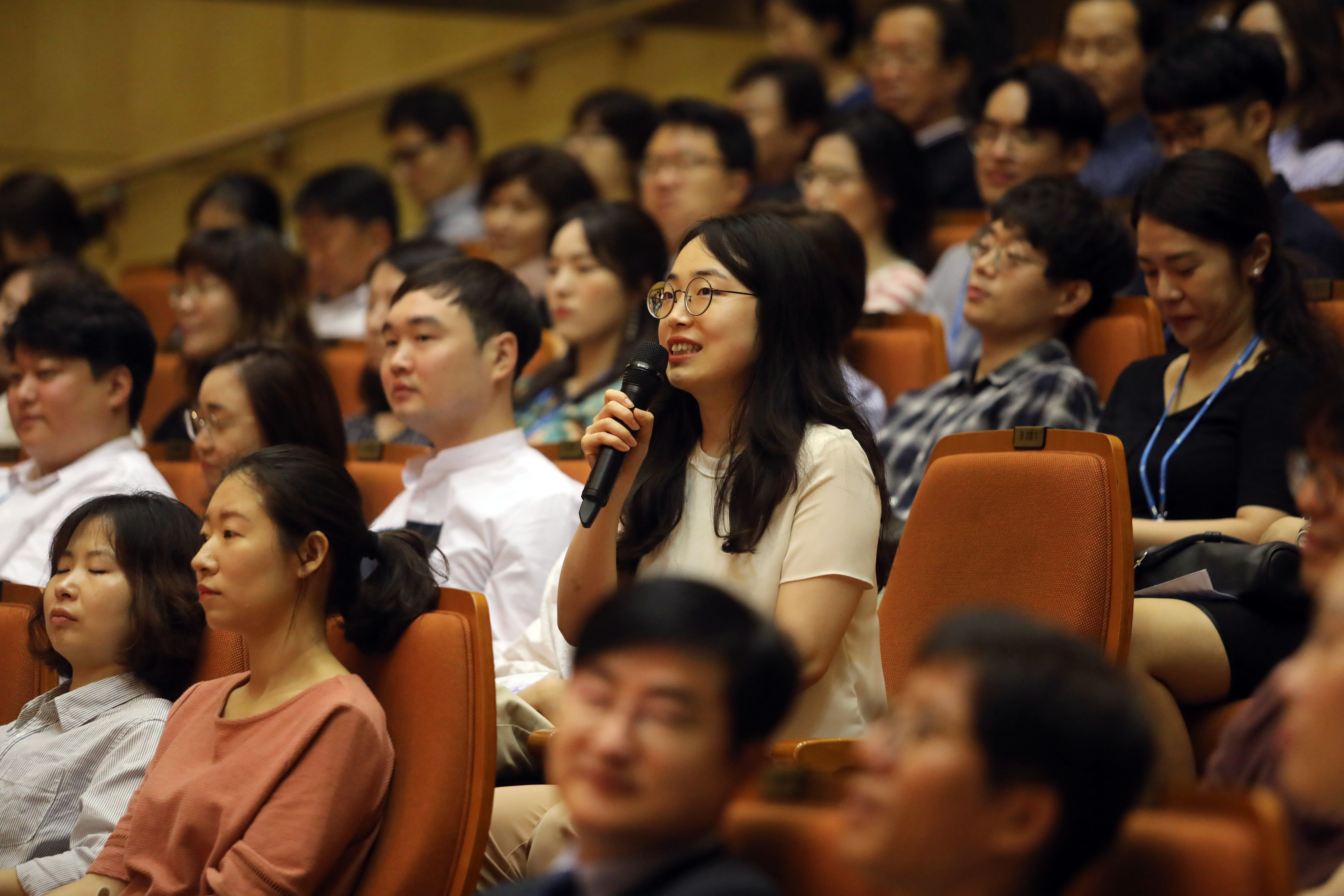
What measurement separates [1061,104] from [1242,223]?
1.04 meters

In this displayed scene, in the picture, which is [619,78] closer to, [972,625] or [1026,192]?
[1026,192]

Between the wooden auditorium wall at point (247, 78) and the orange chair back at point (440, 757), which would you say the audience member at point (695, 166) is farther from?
the orange chair back at point (440, 757)

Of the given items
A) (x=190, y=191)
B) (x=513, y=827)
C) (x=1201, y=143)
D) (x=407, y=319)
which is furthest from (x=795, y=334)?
(x=190, y=191)

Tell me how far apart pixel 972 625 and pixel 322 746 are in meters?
0.80

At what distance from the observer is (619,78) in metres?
5.16

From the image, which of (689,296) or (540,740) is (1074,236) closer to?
(689,296)

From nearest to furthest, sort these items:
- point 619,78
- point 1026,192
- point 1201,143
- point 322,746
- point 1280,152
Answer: point 322,746 < point 1026,192 < point 1201,143 < point 1280,152 < point 619,78

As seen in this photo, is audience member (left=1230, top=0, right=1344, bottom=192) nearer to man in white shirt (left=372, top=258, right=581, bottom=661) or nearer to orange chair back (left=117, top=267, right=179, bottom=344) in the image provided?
man in white shirt (left=372, top=258, right=581, bottom=661)

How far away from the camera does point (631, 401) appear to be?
1491mm

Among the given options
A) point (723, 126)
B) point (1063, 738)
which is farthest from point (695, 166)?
point (1063, 738)

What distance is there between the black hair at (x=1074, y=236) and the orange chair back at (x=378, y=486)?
103cm

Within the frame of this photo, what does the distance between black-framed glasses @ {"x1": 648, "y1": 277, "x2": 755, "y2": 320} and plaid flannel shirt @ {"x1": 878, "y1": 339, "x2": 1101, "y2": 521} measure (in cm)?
62

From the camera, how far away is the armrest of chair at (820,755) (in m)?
1.36

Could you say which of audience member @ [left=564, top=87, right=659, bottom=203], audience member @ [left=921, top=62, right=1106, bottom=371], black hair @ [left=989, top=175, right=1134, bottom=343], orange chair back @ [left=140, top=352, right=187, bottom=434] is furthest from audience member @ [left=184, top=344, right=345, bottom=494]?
audience member @ [left=564, top=87, right=659, bottom=203]
